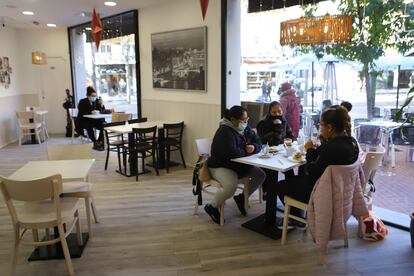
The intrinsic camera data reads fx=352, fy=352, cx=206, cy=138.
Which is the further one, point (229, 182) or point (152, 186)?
point (152, 186)

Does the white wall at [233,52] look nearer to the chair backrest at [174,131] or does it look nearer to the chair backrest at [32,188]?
the chair backrest at [174,131]

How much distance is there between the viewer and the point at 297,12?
4.22m

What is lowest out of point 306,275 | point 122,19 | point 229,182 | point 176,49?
point 306,275

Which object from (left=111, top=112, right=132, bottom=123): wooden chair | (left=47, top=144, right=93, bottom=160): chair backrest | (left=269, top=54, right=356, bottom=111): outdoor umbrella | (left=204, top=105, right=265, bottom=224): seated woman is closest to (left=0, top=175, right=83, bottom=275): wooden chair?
(left=47, top=144, right=93, bottom=160): chair backrest

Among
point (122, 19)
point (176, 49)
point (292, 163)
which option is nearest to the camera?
point (292, 163)

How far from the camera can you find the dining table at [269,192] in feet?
10.3

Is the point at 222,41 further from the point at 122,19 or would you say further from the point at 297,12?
the point at 122,19

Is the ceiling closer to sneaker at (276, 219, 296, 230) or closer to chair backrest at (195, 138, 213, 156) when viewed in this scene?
chair backrest at (195, 138, 213, 156)

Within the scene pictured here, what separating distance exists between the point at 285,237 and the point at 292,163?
67cm

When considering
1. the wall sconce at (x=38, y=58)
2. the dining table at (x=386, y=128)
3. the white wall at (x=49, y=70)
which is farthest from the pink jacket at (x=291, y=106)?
the white wall at (x=49, y=70)

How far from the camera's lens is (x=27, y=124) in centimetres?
786

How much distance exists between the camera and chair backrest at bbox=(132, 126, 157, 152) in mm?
5070

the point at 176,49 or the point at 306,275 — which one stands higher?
the point at 176,49

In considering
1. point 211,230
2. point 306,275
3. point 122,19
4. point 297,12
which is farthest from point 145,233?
point 122,19
